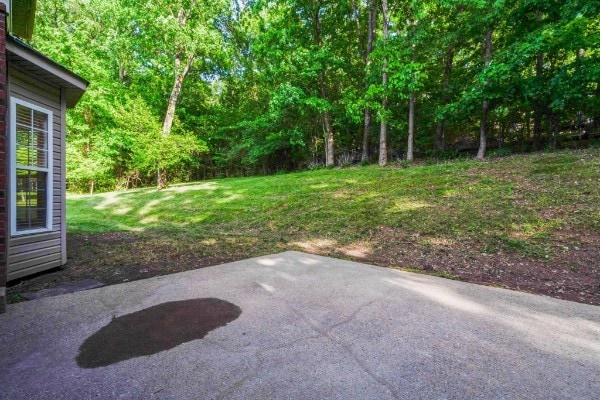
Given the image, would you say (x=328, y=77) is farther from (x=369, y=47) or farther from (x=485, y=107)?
(x=485, y=107)

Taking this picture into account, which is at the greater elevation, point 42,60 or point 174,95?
point 174,95

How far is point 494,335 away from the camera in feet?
7.02

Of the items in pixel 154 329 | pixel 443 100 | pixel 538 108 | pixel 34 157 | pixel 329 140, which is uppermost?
pixel 443 100

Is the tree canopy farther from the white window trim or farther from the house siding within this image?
the white window trim

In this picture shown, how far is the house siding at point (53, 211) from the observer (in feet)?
11.8

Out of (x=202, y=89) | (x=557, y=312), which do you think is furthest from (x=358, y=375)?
(x=202, y=89)

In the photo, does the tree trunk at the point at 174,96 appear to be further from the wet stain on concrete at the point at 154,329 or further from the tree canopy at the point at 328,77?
the wet stain on concrete at the point at 154,329

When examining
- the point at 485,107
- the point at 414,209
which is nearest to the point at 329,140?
the point at 485,107

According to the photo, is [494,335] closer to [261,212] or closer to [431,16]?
[261,212]

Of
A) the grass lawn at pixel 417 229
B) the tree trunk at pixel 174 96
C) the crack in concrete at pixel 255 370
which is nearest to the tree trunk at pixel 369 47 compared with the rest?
the grass lawn at pixel 417 229

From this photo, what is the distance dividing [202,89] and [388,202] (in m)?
20.1

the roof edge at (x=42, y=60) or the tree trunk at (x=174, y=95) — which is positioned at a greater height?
the tree trunk at (x=174, y=95)

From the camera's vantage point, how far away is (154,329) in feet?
7.37

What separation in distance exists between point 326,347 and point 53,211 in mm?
4580
